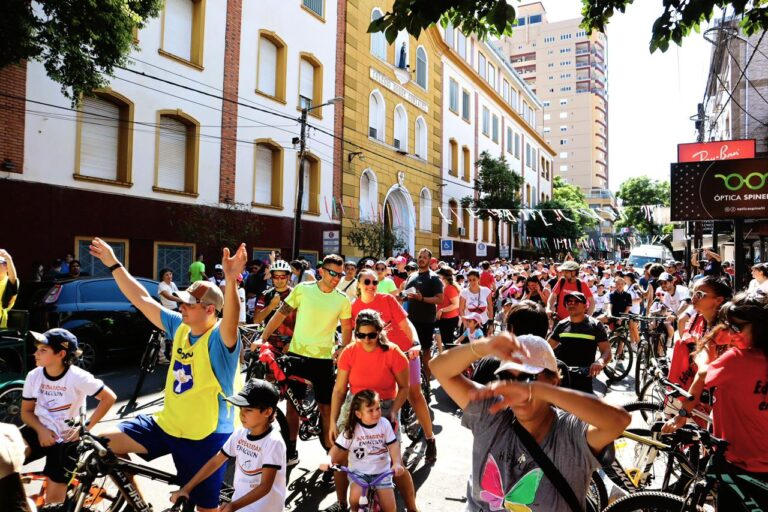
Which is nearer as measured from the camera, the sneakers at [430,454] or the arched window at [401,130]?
the sneakers at [430,454]

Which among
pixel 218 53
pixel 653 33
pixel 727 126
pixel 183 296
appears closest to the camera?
pixel 183 296

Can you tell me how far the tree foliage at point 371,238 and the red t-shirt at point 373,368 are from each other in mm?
18516

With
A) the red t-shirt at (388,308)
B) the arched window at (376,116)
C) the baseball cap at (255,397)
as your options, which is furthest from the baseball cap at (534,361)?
the arched window at (376,116)

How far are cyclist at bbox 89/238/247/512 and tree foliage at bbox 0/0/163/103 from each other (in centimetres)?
886

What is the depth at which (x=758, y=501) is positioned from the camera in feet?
9.46

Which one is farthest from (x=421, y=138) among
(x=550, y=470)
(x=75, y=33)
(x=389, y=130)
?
(x=550, y=470)

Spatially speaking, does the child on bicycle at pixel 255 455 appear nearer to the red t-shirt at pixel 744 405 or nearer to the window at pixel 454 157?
the red t-shirt at pixel 744 405

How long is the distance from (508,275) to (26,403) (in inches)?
644

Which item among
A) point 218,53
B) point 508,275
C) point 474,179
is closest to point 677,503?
point 508,275

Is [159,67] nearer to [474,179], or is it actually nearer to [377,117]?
[377,117]

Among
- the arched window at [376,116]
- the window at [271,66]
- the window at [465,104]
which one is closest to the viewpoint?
the window at [271,66]

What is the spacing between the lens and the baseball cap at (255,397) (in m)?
3.21

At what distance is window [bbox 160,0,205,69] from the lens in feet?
52.1

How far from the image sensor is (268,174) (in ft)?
65.2
